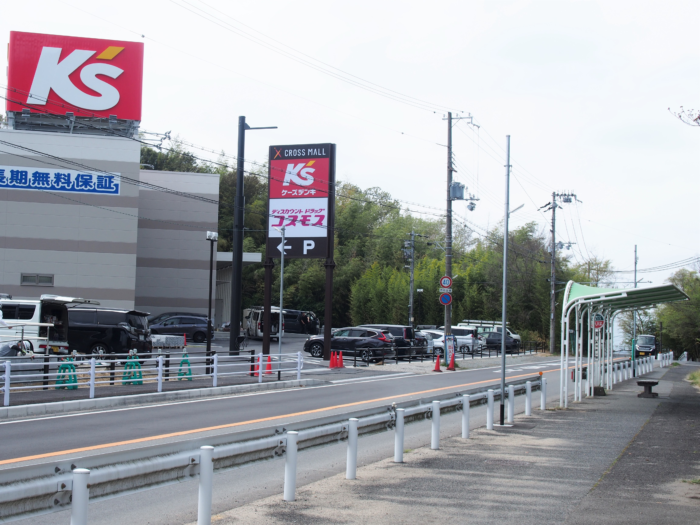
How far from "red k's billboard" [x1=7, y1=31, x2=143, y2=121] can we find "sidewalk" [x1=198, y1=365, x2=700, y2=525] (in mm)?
35246

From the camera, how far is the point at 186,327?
43.3 metres

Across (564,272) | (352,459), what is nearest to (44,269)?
(352,459)

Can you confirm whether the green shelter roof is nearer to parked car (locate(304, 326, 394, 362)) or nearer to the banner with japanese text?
parked car (locate(304, 326, 394, 362))

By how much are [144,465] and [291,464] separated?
2.05 meters

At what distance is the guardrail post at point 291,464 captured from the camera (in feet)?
22.6

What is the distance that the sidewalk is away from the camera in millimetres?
6629

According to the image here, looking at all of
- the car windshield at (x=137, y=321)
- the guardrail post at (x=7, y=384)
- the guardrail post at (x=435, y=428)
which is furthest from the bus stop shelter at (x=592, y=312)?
the car windshield at (x=137, y=321)

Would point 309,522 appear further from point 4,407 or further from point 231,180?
point 231,180

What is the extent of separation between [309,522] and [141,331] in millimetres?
22320

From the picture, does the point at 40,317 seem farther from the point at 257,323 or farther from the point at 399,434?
the point at 257,323

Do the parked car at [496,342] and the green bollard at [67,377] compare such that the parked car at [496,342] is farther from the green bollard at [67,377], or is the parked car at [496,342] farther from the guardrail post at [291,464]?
the guardrail post at [291,464]

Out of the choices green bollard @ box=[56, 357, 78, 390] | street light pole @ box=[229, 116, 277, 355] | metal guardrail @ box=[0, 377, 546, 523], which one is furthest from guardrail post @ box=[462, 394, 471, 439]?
street light pole @ box=[229, 116, 277, 355]

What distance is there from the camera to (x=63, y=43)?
134 feet

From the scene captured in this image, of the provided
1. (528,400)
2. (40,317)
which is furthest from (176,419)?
(40,317)
